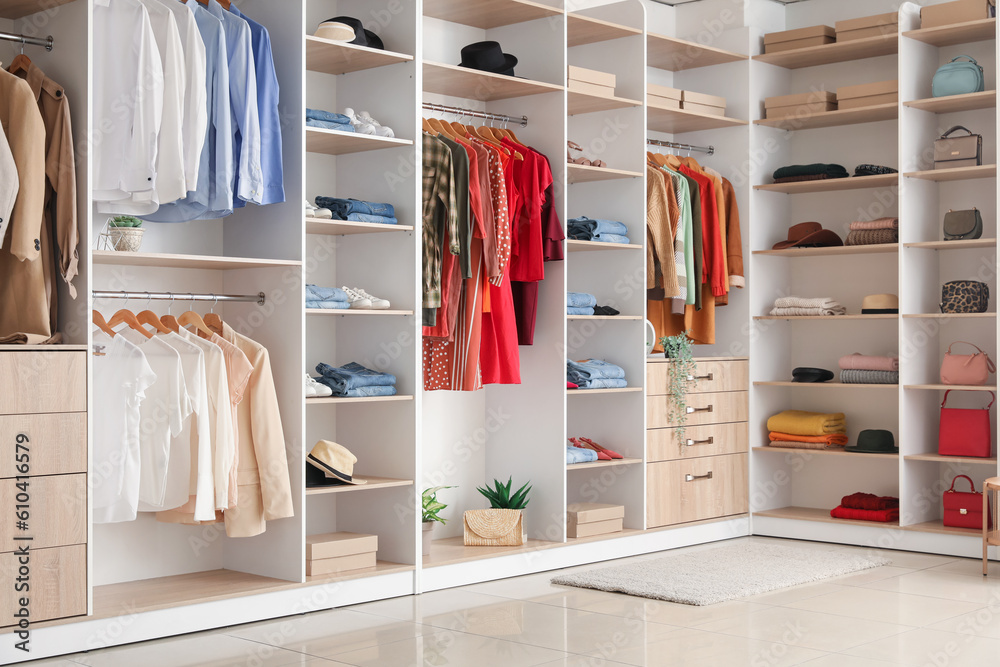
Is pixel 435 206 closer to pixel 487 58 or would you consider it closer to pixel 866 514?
pixel 487 58

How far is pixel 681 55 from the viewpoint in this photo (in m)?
6.44

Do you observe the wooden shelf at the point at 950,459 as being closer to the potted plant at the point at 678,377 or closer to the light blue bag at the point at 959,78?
the potted plant at the point at 678,377

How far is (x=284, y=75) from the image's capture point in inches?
179

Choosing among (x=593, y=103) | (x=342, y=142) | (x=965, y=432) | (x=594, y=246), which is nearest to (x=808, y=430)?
(x=965, y=432)

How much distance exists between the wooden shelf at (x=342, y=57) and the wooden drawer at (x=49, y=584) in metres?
2.16

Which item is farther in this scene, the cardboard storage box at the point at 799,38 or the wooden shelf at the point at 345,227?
the cardboard storage box at the point at 799,38

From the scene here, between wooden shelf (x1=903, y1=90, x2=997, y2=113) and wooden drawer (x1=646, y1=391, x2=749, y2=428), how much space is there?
5.93ft

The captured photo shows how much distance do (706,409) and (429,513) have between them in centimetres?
186

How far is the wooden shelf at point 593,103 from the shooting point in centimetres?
568

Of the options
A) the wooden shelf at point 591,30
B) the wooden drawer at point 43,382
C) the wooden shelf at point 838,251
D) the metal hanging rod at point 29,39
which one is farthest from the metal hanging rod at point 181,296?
the wooden shelf at point 838,251

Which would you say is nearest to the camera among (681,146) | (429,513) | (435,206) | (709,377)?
(435,206)

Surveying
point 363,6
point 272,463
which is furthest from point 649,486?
point 363,6

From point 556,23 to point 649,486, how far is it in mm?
2372

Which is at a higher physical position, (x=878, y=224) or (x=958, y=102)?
(x=958, y=102)
